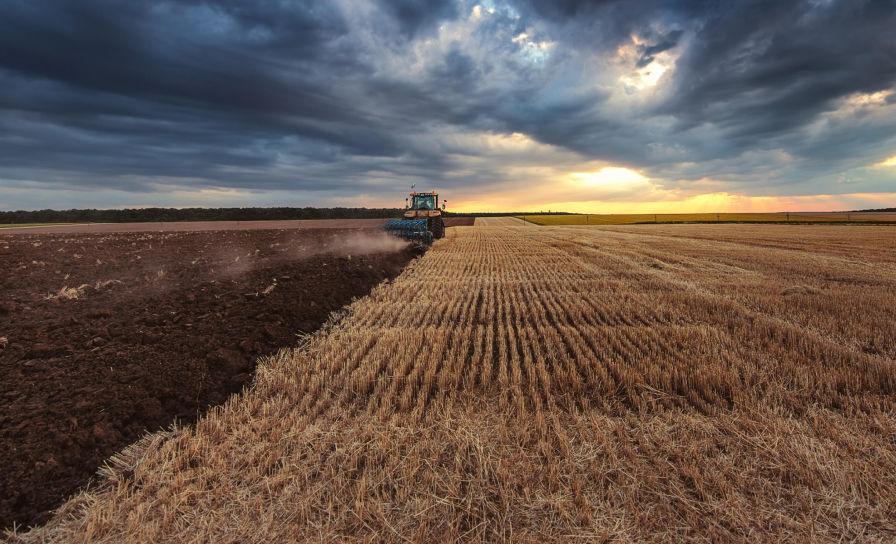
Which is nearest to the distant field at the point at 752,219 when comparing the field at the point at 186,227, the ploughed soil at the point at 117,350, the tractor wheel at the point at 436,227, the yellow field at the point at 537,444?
the field at the point at 186,227

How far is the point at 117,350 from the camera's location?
5.88 m

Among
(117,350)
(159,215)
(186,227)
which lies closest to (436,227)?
(117,350)

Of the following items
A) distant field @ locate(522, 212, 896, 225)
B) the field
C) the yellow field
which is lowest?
the yellow field

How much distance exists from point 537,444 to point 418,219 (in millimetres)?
20575

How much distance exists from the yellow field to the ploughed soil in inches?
17.1

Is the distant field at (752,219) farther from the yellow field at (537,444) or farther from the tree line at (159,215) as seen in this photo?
the yellow field at (537,444)

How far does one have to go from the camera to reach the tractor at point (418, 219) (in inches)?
896

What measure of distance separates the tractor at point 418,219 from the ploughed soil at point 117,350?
9.60 meters

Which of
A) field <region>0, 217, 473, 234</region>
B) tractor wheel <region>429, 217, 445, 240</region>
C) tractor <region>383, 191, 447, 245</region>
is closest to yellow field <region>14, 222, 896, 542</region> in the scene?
tractor <region>383, 191, 447, 245</region>

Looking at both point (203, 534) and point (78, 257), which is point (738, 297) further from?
point (78, 257)

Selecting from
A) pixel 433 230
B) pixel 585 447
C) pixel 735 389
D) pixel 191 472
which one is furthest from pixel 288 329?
pixel 433 230

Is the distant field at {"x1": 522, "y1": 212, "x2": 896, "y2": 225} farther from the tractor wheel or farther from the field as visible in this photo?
the tractor wheel

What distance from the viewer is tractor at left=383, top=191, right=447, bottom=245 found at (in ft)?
74.7

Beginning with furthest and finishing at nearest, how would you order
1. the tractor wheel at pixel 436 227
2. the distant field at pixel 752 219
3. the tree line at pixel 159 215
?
the tree line at pixel 159 215
the distant field at pixel 752 219
the tractor wheel at pixel 436 227
